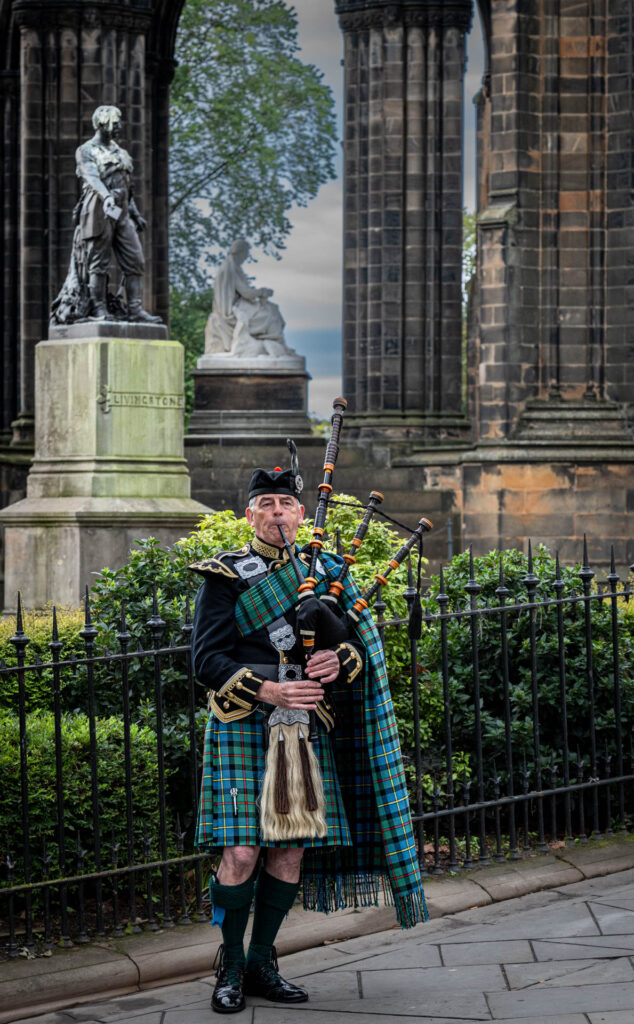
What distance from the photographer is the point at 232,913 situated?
5.00 meters

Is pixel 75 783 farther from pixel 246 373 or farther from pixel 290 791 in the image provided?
pixel 246 373

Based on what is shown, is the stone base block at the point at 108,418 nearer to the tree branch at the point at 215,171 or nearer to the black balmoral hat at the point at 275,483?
the black balmoral hat at the point at 275,483

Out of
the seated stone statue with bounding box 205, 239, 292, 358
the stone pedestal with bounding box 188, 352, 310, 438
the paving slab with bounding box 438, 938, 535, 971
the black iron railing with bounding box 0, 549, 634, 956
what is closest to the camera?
the paving slab with bounding box 438, 938, 535, 971

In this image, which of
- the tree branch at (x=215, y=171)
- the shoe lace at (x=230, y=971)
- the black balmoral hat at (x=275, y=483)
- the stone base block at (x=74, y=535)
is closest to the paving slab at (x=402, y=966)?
the shoe lace at (x=230, y=971)

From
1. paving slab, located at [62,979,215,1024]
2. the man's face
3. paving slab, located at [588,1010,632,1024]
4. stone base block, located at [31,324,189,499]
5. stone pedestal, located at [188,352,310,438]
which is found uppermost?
stone pedestal, located at [188,352,310,438]

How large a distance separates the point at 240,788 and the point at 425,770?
2.35 metres

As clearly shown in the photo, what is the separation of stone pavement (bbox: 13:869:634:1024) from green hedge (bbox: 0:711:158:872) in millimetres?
784

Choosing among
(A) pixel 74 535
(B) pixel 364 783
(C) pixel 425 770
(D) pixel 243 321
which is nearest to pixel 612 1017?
(B) pixel 364 783

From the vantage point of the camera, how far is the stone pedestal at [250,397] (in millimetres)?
23234

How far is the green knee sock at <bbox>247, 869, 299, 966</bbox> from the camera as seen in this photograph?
507 centimetres

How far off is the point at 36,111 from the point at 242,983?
18.2 meters

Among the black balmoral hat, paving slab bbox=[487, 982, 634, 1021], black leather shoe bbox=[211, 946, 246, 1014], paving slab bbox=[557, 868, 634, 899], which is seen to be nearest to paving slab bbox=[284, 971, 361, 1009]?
black leather shoe bbox=[211, 946, 246, 1014]

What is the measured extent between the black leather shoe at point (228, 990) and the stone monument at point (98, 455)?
7.16 metres

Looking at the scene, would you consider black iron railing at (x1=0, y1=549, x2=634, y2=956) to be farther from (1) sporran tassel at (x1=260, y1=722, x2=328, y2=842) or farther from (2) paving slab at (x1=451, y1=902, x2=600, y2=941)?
(1) sporran tassel at (x1=260, y1=722, x2=328, y2=842)
